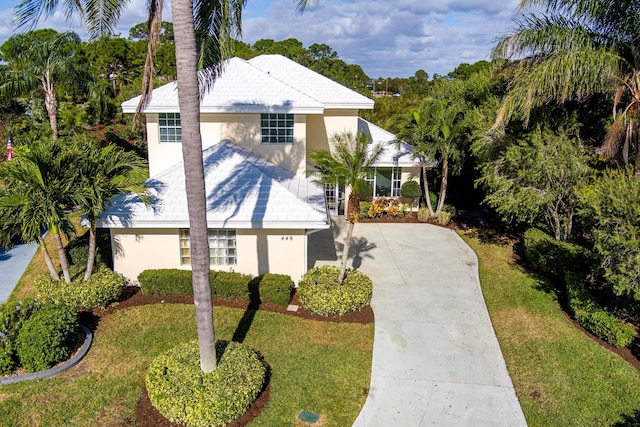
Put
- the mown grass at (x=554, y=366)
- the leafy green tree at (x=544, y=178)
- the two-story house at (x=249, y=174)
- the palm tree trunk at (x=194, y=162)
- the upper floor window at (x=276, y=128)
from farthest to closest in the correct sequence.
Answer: the upper floor window at (x=276, y=128)
the leafy green tree at (x=544, y=178)
the two-story house at (x=249, y=174)
the mown grass at (x=554, y=366)
the palm tree trunk at (x=194, y=162)

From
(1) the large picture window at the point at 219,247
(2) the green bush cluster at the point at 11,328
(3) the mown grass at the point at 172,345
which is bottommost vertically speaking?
(3) the mown grass at the point at 172,345

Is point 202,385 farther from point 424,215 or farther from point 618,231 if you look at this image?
point 424,215

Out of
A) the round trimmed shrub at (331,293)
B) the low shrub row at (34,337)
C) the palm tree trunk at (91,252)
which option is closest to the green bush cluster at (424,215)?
the round trimmed shrub at (331,293)

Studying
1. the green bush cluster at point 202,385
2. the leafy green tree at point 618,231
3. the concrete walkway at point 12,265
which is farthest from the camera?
the concrete walkway at point 12,265

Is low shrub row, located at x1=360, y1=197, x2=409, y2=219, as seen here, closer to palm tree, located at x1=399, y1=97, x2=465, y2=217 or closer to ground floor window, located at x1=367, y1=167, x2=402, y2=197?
ground floor window, located at x1=367, y1=167, x2=402, y2=197

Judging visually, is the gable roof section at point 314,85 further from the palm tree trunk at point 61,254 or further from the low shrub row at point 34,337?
the low shrub row at point 34,337

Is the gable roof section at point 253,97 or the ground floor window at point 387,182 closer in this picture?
the gable roof section at point 253,97

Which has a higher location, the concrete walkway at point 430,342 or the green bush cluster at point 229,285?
the green bush cluster at point 229,285
